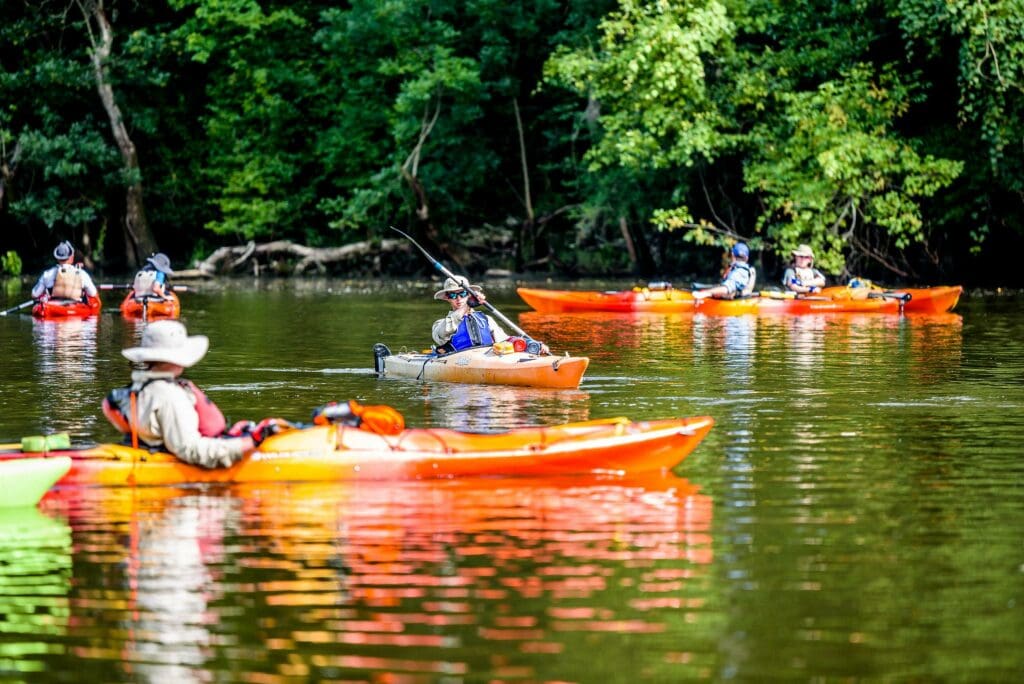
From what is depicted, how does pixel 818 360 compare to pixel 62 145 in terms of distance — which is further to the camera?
pixel 62 145

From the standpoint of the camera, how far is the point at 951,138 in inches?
1222

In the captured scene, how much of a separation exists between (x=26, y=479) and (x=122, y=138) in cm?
3355

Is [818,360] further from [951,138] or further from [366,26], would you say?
[366,26]

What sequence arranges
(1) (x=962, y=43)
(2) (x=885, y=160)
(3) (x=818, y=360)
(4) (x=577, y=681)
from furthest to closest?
(2) (x=885, y=160) < (1) (x=962, y=43) < (3) (x=818, y=360) < (4) (x=577, y=681)

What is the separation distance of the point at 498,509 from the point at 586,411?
174 inches

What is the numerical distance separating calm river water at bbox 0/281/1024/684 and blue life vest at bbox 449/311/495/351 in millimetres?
910

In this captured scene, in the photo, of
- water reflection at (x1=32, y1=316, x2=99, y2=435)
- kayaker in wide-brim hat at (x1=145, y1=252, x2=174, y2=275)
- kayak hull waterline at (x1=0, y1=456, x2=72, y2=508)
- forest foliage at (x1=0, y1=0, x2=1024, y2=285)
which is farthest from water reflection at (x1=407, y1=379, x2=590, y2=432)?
forest foliage at (x1=0, y1=0, x2=1024, y2=285)

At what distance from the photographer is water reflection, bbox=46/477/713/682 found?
6.35 m

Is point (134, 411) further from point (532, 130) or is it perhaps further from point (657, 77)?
point (532, 130)

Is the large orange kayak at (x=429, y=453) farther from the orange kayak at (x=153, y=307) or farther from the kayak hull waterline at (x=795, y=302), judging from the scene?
the kayak hull waterline at (x=795, y=302)

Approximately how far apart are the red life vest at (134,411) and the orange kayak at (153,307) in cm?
1514

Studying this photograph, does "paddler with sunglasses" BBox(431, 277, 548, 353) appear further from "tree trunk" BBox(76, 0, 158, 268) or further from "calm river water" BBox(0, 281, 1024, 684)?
"tree trunk" BBox(76, 0, 158, 268)

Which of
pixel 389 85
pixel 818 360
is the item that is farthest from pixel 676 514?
pixel 389 85

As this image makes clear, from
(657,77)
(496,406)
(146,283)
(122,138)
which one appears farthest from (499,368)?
(122,138)
